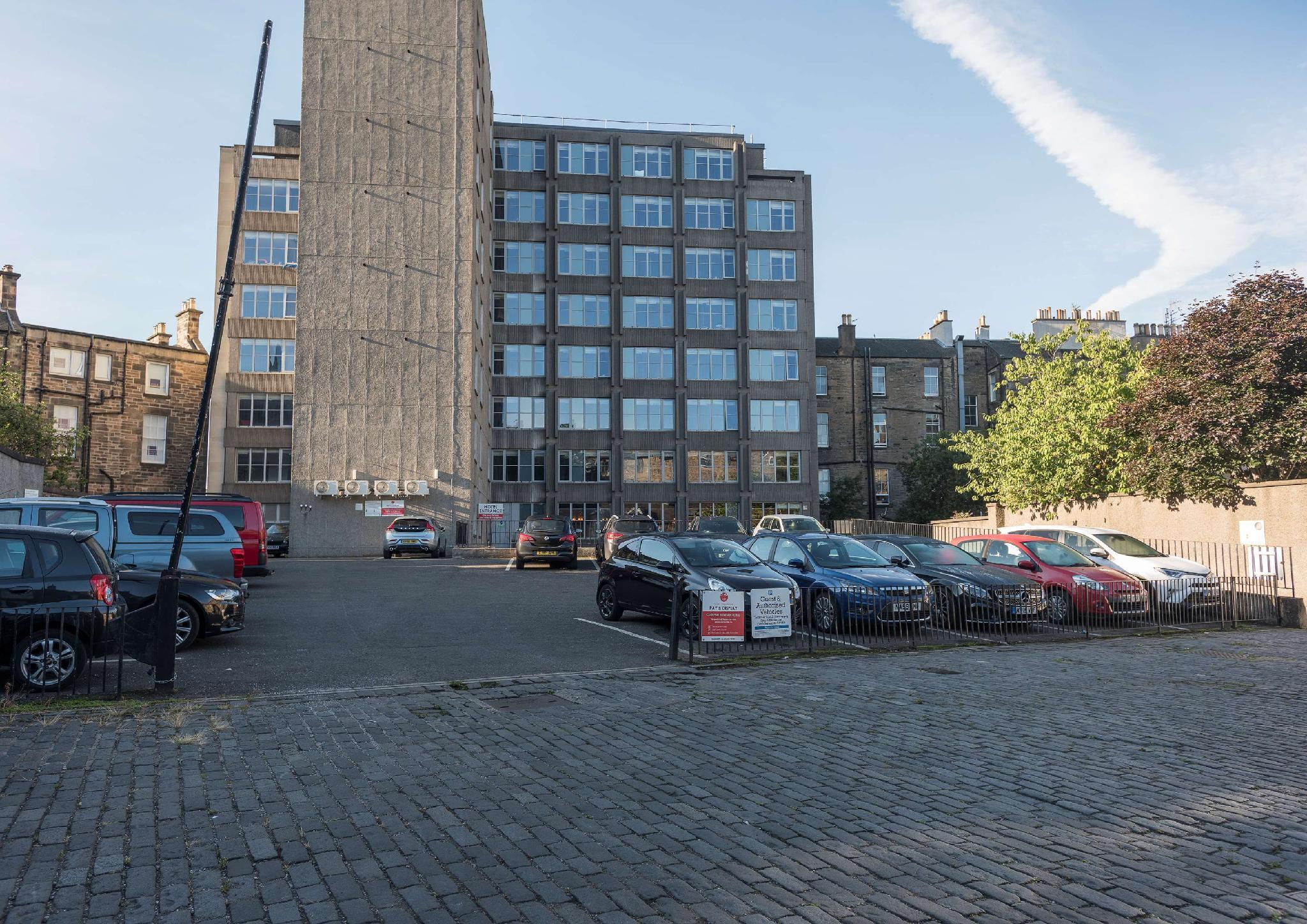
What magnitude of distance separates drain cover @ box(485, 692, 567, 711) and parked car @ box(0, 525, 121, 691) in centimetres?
377

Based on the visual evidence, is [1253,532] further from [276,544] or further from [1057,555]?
[276,544]

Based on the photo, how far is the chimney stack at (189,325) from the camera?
2164 inches

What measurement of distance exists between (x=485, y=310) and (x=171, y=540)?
39.0 meters

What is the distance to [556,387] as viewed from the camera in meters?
56.0

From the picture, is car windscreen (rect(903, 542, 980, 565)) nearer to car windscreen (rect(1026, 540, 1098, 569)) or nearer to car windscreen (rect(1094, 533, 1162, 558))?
car windscreen (rect(1026, 540, 1098, 569))

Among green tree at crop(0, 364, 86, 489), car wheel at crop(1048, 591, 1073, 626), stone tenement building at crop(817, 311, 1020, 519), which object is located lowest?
car wheel at crop(1048, 591, 1073, 626)

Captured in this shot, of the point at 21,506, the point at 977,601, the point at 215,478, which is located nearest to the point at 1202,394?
the point at 977,601

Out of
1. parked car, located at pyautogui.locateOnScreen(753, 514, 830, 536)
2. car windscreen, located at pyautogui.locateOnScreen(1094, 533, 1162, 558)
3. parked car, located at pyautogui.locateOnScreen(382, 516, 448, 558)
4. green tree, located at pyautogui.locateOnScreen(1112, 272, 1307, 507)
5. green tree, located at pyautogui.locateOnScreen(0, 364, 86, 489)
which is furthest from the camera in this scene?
parked car, located at pyautogui.locateOnScreen(382, 516, 448, 558)

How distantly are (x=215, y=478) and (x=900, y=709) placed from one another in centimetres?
4602

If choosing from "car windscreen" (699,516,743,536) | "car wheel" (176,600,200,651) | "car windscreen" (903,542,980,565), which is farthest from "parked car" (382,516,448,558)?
"car wheel" (176,600,200,651)

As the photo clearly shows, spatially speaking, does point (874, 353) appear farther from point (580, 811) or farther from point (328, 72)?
point (580, 811)

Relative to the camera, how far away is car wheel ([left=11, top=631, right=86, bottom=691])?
833cm

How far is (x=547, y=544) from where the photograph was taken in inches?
1093

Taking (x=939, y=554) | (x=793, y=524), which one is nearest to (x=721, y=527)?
(x=793, y=524)
